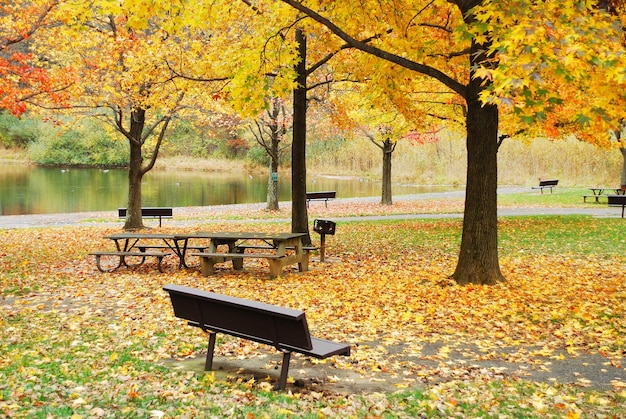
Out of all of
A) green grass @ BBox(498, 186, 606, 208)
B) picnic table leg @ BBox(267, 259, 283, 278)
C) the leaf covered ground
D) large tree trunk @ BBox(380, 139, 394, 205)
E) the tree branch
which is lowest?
the leaf covered ground

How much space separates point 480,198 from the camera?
404 inches

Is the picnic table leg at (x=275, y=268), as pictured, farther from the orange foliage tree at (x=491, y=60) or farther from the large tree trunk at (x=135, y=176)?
the large tree trunk at (x=135, y=176)

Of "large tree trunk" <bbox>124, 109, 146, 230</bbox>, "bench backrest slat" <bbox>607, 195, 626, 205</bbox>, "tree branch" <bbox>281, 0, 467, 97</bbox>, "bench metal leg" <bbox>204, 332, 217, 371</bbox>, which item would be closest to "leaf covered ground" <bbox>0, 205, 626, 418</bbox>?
"bench metal leg" <bbox>204, 332, 217, 371</bbox>

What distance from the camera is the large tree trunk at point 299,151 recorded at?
14281 mm

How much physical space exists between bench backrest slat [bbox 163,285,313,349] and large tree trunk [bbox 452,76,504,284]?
540cm

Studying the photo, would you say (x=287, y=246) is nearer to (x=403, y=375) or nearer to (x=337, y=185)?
(x=403, y=375)

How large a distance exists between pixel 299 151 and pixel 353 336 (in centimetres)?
732

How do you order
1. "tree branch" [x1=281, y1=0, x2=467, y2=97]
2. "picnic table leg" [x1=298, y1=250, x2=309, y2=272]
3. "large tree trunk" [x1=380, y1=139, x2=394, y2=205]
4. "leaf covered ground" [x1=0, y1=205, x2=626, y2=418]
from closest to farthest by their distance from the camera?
"leaf covered ground" [x1=0, y1=205, x2=626, y2=418] → "tree branch" [x1=281, y1=0, x2=467, y2=97] → "picnic table leg" [x1=298, y1=250, x2=309, y2=272] → "large tree trunk" [x1=380, y1=139, x2=394, y2=205]

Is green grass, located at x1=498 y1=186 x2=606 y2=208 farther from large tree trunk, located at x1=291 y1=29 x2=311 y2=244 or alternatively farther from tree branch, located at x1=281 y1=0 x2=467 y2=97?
tree branch, located at x1=281 y1=0 x2=467 y2=97

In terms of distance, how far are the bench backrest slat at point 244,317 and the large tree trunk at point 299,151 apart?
7.87 m

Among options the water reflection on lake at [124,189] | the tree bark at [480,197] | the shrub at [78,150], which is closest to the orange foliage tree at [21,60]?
the tree bark at [480,197]

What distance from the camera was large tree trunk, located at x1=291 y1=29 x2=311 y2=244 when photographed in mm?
14281

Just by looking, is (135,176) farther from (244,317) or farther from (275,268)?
(244,317)

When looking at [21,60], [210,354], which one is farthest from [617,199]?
[210,354]
